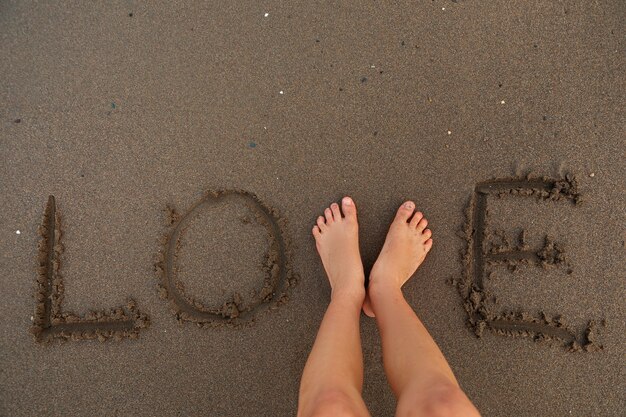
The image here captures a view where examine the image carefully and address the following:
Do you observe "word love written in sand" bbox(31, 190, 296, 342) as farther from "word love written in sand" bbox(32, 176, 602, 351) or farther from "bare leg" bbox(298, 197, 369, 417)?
"bare leg" bbox(298, 197, 369, 417)

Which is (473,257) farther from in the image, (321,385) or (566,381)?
(321,385)

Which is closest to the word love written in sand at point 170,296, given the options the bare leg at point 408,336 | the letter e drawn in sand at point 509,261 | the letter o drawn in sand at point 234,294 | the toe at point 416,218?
the letter o drawn in sand at point 234,294

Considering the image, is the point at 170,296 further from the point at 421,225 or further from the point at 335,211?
the point at 421,225

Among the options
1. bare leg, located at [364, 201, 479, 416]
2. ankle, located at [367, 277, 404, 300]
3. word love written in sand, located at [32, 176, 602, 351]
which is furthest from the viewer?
word love written in sand, located at [32, 176, 602, 351]

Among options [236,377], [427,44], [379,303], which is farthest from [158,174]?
[427,44]

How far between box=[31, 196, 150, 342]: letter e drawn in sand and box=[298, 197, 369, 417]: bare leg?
78 centimetres

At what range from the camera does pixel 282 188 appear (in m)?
1.80

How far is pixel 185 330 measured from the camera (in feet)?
5.86

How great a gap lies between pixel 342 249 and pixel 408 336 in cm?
44

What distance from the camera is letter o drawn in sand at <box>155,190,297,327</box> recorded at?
178 centimetres

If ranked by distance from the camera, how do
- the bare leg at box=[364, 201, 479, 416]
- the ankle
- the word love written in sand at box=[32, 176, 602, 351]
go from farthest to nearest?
the word love written in sand at box=[32, 176, 602, 351] < the ankle < the bare leg at box=[364, 201, 479, 416]

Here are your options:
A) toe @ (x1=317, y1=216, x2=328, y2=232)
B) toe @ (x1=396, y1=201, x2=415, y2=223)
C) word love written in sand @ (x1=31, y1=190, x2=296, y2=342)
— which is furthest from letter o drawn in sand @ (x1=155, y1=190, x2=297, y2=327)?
toe @ (x1=396, y1=201, x2=415, y2=223)

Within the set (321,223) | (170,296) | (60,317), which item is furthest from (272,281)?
(60,317)

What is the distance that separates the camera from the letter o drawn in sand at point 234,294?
5.84ft
